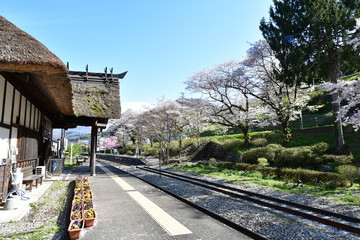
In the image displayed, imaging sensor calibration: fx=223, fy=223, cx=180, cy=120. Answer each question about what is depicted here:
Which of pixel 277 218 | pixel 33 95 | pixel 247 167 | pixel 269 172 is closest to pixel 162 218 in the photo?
pixel 277 218

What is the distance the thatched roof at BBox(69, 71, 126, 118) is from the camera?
13.1 meters

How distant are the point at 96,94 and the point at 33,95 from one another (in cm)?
540

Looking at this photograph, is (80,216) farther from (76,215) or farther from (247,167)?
(247,167)

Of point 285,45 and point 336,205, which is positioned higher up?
point 285,45

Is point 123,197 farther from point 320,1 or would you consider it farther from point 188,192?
point 320,1

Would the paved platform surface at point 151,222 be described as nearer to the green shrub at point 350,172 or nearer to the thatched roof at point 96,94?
the thatched roof at point 96,94

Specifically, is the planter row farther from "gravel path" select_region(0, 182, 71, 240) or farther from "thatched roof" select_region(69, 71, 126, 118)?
"thatched roof" select_region(69, 71, 126, 118)

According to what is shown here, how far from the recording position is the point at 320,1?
15.6 metres

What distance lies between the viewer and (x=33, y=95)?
903 centimetres

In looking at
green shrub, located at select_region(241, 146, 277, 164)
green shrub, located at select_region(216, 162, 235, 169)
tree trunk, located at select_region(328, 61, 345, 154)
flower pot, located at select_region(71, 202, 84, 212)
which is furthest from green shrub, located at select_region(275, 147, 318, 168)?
flower pot, located at select_region(71, 202, 84, 212)

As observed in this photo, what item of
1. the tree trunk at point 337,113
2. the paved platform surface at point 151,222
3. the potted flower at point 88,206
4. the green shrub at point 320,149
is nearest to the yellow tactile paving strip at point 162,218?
the paved platform surface at point 151,222

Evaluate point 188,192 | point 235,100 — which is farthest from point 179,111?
point 188,192

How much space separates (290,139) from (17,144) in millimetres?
22145

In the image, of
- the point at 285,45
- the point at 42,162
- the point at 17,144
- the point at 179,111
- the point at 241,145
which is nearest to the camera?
the point at 17,144
